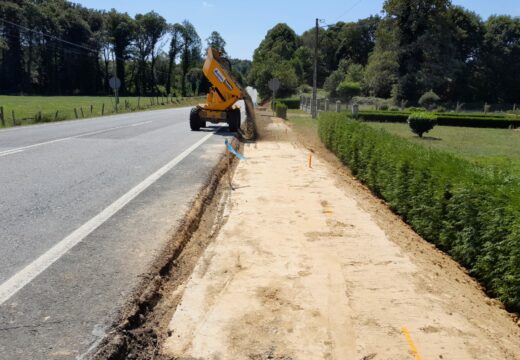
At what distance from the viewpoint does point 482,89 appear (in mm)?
59531

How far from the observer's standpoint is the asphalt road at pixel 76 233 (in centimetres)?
345

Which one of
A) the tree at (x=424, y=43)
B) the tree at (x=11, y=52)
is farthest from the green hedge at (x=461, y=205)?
the tree at (x=11, y=52)

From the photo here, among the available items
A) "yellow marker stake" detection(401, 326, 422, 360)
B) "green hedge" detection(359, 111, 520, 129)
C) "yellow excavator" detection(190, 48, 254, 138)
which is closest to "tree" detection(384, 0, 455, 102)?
"green hedge" detection(359, 111, 520, 129)

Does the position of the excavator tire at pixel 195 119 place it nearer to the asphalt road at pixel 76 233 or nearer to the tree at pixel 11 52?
the asphalt road at pixel 76 233

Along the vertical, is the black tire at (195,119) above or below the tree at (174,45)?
below

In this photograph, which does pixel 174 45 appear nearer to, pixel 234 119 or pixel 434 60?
pixel 434 60

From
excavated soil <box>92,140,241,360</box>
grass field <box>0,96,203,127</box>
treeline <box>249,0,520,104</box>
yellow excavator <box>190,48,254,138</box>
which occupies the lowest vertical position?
excavated soil <box>92,140,241,360</box>

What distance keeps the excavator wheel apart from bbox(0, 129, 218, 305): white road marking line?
10636 mm

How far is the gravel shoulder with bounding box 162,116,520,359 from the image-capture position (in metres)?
3.47

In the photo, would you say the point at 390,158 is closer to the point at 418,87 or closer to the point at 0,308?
the point at 0,308

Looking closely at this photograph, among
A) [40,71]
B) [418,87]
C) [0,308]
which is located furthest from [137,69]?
[0,308]

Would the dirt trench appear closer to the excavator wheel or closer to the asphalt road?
the asphalt road

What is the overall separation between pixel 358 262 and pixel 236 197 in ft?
11.6

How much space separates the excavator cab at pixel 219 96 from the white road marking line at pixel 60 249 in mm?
9757
